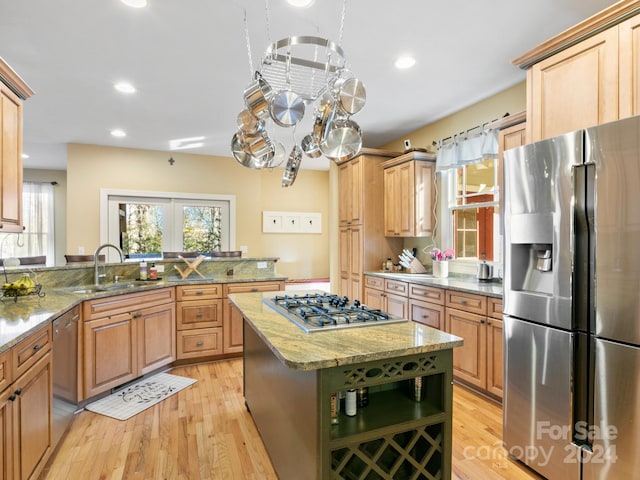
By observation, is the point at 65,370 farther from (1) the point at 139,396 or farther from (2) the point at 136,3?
(2) the point at 136,3

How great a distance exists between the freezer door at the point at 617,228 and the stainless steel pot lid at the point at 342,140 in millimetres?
1119

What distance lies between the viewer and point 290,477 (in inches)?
64.7

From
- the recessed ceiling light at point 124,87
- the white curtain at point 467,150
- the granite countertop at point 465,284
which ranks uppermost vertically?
the recessed ceiling light at point 124,87

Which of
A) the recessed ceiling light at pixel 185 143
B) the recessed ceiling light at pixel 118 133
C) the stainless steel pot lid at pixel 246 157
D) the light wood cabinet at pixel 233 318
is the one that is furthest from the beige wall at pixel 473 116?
the recessed ceiling light at pixel 118 133

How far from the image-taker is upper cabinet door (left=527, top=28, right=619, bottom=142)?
1771 mm

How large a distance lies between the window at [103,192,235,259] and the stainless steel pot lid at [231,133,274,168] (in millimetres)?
3978

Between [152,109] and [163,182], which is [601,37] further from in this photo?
[163,182]

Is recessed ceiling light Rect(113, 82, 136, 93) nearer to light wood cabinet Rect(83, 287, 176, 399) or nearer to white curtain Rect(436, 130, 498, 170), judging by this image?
light wood cabinet Rect(83, 287, 176, 399)

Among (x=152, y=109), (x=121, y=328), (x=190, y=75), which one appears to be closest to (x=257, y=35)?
(x=190, y=75)

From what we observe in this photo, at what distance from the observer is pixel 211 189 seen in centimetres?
607

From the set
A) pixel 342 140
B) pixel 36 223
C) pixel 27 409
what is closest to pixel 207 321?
pixel 27 409

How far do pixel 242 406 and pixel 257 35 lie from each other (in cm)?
281

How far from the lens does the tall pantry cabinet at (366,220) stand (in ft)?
14.9

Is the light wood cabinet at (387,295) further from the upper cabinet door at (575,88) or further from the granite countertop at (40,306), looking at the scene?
the upper cabinet door at (575,88)
